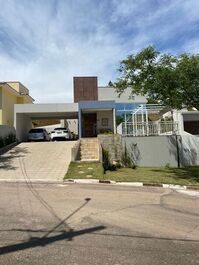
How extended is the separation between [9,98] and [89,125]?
8444 mm

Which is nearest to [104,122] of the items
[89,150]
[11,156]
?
[89,150]

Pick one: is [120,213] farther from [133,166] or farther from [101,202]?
[133,166]

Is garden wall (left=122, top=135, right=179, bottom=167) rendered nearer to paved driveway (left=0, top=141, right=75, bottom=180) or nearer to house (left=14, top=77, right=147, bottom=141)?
house (left=14, top=77, right=147, bottom=141)

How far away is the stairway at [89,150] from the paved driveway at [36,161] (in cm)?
105

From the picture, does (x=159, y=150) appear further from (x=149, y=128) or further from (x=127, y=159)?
(x=127, y=159)

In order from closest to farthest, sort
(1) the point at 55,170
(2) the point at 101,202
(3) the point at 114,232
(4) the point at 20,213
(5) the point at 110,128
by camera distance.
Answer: (3) the point at 114,232
(4) the point at 20,213
(2) the point at 101,202
(1) the point at 55,170
(5) the point at 110,128

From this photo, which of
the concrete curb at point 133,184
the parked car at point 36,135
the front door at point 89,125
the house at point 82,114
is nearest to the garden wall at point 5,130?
the house at point 82,114

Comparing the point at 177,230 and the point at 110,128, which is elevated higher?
the point at 110,128

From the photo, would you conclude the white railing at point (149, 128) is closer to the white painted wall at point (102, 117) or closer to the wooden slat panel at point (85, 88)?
the white painted wall at point (102, 117)

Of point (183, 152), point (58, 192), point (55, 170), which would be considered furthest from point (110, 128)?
point (58, 192)

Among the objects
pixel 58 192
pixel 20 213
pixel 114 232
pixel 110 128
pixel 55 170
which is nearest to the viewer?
pixel 114 232

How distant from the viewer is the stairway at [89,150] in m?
Result: 19.5

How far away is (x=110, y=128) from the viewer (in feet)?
92.1

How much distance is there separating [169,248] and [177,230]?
1051mm
